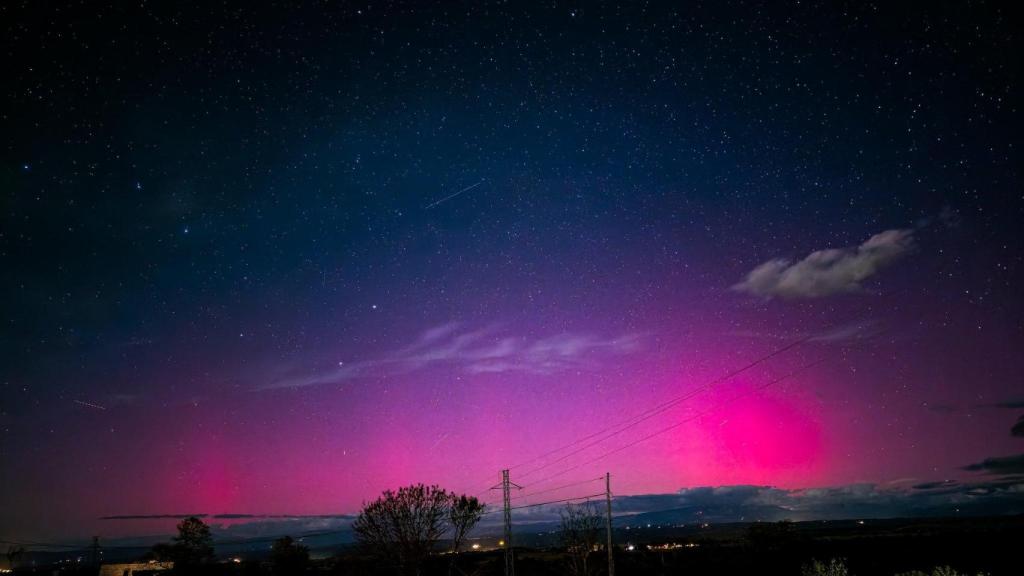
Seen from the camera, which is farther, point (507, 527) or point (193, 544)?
point (193, 544)

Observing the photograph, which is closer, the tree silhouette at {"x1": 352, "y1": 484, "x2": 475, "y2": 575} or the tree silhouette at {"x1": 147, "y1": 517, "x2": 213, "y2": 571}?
the tree silhouette at {"x1": 352, "y1": 484, "x2": 475, "y2": 575}

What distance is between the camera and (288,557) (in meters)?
68.4

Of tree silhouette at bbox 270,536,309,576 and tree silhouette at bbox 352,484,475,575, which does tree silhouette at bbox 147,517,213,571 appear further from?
tree silhouette at bbox 352,484,475,575

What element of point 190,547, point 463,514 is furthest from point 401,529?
point 190,547

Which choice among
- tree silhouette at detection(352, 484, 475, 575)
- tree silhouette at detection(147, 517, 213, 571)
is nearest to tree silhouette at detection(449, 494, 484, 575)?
tree silhouette at detection(352, 484, 475, 575)

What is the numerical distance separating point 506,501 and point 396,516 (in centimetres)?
848

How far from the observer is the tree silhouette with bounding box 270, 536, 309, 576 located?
66125 mm

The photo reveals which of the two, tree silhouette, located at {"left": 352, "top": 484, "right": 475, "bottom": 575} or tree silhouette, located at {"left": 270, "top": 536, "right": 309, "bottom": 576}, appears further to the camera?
tree silhouette, located at {"left": 270, "top": 536, "right": 309, "bottom": 576}

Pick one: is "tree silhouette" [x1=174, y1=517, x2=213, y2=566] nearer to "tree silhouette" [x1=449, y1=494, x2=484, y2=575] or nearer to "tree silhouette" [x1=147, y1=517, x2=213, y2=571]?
"tree silhouette" [x1=147, y1=517, x2=213, y2=571]

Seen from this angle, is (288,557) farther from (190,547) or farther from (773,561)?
(773,561)

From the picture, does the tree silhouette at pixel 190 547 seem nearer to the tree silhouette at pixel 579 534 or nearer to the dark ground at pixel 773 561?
the dark ground at pixel 773 561

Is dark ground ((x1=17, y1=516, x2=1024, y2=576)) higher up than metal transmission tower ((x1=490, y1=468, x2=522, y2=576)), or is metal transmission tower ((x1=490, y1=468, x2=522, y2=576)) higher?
metal transmission tower ((x1=490, y1=468, x2=522, y2=576))

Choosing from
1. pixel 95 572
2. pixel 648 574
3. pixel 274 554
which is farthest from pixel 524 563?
pixel 95 572

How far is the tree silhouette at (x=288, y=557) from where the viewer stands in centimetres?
6612
